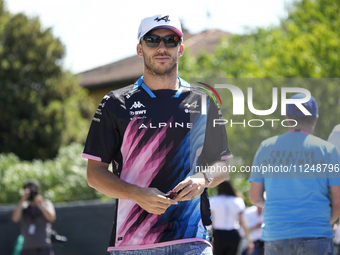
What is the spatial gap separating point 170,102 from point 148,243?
88 centimetres

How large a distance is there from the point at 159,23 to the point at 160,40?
108 millimetres

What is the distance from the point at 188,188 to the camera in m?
2.65

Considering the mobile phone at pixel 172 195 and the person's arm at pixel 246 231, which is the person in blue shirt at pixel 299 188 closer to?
the mobile phone at pixel 172 195

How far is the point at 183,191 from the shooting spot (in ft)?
8.65

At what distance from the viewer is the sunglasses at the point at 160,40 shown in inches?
120

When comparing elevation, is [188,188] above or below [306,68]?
below

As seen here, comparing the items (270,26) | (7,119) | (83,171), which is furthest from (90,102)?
(83,171)

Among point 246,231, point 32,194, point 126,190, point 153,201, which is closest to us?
point 153,201

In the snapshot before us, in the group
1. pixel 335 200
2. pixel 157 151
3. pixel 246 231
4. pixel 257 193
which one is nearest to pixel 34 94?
pixel 246 231

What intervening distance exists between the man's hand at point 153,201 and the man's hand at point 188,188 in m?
0.06

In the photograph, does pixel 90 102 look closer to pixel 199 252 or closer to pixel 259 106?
pixel 259 106

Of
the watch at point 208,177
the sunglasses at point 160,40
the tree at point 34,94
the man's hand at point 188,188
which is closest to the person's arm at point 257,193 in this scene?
the watch at point 208,177

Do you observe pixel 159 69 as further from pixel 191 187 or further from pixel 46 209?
pixel 46 209

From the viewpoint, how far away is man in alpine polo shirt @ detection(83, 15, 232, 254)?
2.82 m
